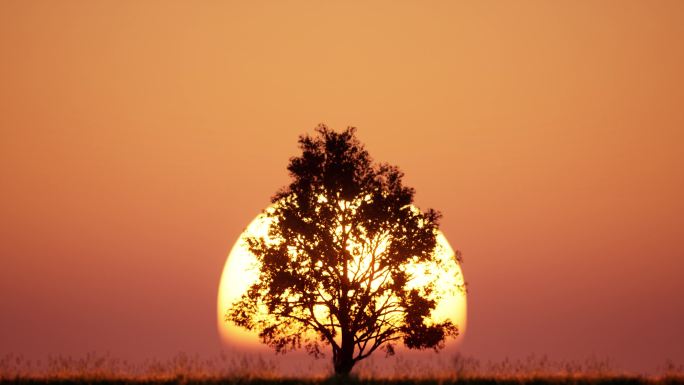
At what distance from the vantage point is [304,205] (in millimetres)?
46688

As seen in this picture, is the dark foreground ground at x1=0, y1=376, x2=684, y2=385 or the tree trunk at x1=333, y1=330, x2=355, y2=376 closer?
the dark foreground ground at x1=0, y1=376, x2=684, y2=385

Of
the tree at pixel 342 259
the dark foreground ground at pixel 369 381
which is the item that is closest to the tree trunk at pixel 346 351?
the tree at pixel 342 259

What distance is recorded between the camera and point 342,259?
152 feet

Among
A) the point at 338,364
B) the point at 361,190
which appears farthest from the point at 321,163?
the point at 338,364

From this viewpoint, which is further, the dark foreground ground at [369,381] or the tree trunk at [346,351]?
the tree trunk at [346,351]

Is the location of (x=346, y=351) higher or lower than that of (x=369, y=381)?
higher

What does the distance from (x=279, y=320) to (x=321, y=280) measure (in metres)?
3.74

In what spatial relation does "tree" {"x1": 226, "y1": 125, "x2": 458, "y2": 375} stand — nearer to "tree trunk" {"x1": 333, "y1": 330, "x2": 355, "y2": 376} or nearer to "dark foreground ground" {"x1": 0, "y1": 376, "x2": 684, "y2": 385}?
"tree trunk" {"x1": 333, "y1": 330, "x2": 355, "y2": 376}

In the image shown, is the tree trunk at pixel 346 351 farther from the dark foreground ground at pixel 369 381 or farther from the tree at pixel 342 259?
the dark foreground ground at pixel 369 381

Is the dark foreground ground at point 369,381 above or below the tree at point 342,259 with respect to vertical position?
below

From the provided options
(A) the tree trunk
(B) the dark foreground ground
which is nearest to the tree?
(A) the tree trunk

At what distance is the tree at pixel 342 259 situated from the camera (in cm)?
4634

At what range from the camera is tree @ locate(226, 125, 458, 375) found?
46.3m

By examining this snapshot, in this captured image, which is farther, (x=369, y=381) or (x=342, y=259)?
(x=342, y=259)
